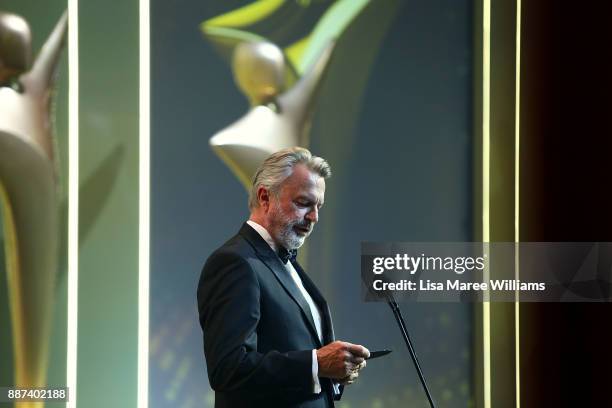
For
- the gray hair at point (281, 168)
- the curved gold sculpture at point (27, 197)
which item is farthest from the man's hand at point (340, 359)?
the curved gold sculpture at point (27, 197)

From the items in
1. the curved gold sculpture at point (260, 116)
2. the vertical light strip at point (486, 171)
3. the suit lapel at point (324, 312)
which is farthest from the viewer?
the vertical light strip at point (486, 171)

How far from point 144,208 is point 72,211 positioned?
0.83 feet

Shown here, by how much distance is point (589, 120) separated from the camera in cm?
309

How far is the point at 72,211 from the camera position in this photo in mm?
3035

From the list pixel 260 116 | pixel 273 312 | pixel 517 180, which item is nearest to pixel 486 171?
pixel 517 180

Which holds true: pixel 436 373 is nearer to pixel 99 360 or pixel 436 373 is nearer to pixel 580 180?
pixel 580 180

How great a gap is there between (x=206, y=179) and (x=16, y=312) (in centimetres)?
81

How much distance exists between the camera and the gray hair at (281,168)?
185cm

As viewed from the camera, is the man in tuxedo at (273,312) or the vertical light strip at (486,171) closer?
the man in tuxedo at (273,312)

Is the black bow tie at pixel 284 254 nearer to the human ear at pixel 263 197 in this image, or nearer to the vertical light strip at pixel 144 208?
the human ear at pixel 263 197

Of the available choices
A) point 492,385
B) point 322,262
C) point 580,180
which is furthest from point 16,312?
point 580,180

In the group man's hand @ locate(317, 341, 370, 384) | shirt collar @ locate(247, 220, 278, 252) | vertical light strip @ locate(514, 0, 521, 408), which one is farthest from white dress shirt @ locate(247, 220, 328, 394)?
vertical light strip @ locate(514, 0, 521, 408)

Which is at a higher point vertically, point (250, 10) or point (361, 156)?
point (250, 10)

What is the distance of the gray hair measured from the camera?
1.85 meters
